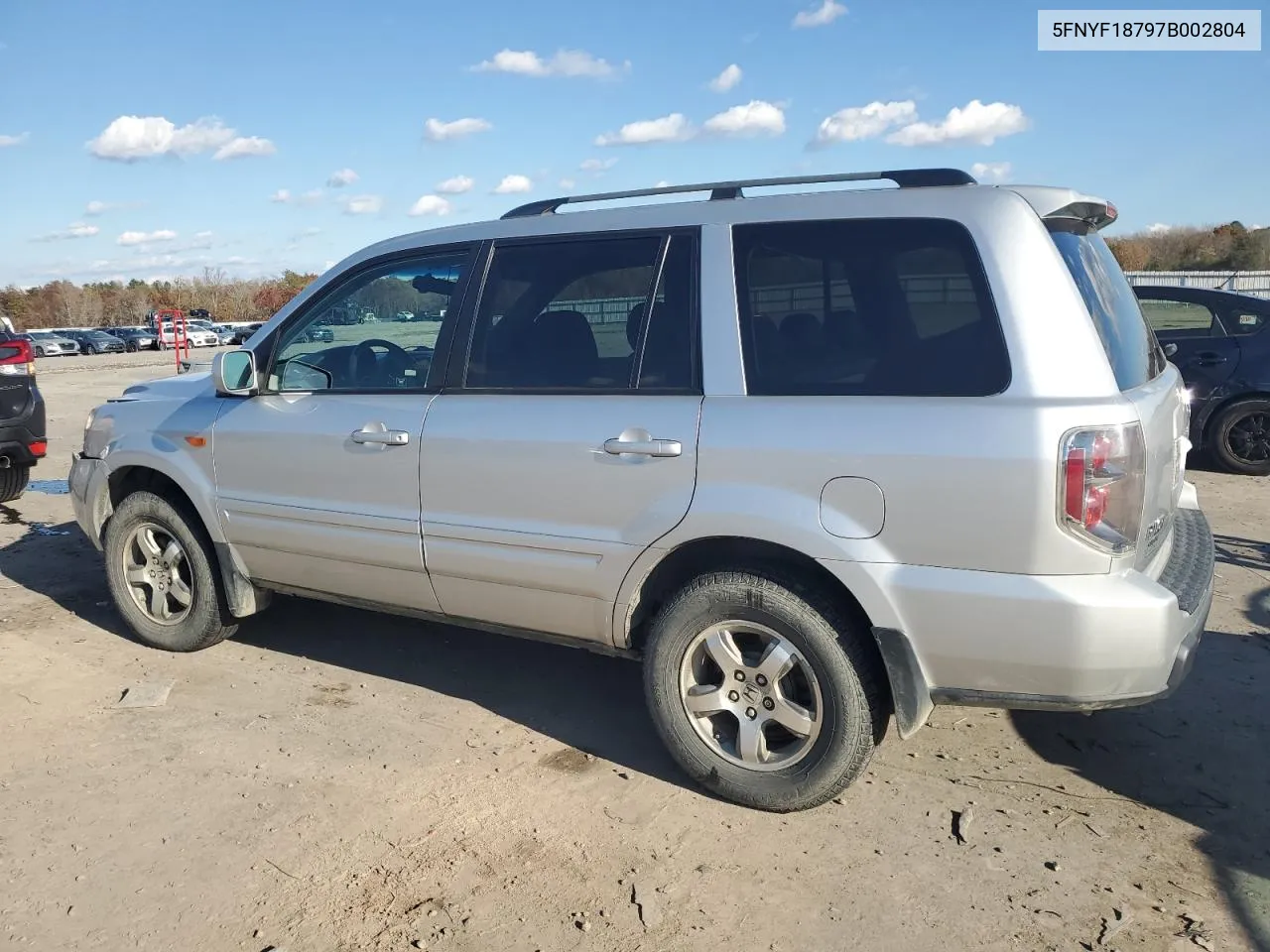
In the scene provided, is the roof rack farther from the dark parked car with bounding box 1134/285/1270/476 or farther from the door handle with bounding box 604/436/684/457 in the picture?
the dark parked car with bounding box 1134/285/1270/476

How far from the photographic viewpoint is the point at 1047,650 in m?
2.77

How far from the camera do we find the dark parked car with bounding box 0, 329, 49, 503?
7566mm

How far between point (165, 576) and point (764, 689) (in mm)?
3209

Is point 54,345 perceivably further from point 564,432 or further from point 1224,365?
point 564,432

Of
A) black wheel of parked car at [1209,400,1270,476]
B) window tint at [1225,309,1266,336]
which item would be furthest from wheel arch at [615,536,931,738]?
window tint at [1225,309,1266,336]

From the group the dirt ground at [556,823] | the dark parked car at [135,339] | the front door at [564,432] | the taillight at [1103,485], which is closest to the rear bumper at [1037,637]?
the taillight at [1103,485]

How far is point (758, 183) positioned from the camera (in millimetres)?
3559

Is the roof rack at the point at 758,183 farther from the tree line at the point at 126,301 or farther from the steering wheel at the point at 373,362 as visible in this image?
the tree line at the point at 126,301

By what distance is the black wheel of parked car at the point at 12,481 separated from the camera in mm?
7973

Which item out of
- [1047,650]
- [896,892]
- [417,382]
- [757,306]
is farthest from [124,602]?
[1047,650]

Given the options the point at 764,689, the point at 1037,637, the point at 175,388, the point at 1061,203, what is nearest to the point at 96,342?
the point at 175,388

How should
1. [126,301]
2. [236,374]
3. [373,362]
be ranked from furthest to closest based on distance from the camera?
[126,301] < [236,374] < [373,362]

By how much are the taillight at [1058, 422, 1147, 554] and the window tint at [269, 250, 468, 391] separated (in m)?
2.35

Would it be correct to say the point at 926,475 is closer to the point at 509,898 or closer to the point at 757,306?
the point at 757,306
